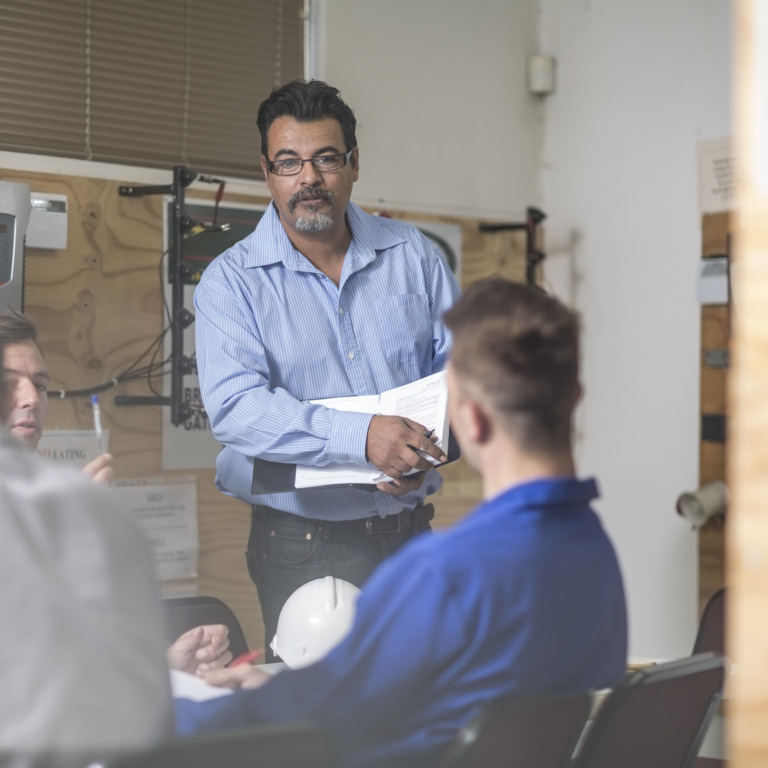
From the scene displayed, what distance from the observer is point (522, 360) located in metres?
1.29

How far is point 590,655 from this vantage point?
4.27 feet

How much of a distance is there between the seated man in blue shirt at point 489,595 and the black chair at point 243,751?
181 mm

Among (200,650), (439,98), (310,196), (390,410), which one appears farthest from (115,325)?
(200,650)

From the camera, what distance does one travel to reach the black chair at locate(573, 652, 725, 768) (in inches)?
52.1

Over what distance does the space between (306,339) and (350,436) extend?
15.2 inches

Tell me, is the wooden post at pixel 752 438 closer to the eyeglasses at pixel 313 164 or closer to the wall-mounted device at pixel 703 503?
the eyeglasses at pixel 313 164

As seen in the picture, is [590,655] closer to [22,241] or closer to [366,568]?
[366,568]

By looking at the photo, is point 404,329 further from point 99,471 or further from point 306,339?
point 99,471

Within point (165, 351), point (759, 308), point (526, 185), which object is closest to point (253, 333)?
point (165, 351)

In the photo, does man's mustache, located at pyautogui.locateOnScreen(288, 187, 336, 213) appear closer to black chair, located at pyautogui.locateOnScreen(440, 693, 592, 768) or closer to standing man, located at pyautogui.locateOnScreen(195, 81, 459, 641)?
standing man, located at pyautogui.locateOnScreen(195, 81, 459, 641)

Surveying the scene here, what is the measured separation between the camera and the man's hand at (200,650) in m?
1.77

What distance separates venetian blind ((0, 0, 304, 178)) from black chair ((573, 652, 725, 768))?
103 inches

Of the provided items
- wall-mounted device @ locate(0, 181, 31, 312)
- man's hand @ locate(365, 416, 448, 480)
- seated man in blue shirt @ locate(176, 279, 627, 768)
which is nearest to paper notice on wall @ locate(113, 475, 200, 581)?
wall-mounted device @ locate(0, 181, 31, 312)

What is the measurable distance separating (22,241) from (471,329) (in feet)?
5.91
